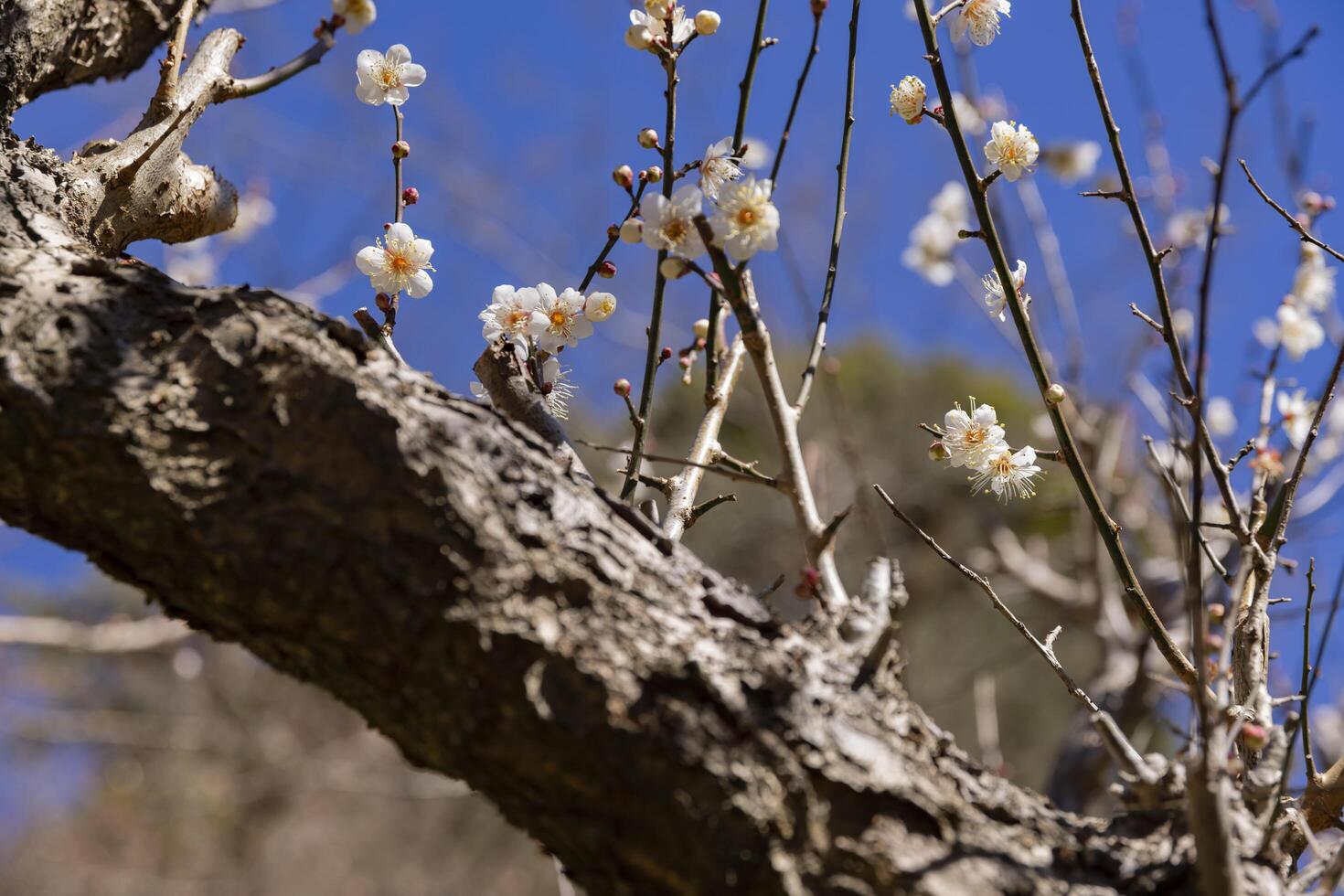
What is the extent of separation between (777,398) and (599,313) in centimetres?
35

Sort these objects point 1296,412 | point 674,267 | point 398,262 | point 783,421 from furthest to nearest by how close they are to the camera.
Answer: point 1296,412 < point 398,262 < point 783,421 < point 674,267

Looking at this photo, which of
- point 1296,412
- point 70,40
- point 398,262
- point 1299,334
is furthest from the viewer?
point 1299,334

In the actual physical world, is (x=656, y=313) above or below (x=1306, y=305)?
below

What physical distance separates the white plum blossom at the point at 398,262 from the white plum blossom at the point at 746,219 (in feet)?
1.74

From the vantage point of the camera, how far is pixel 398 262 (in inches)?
56.9

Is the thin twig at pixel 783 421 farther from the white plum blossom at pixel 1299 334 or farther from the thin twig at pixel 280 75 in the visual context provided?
the white plum blossom at pixel 1299 334

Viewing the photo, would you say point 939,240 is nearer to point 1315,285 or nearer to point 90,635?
point 1315,285

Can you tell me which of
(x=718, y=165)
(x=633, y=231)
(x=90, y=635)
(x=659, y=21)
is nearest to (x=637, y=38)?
(x=659, y=21)

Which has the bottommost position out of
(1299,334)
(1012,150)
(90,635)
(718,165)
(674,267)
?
(90,635)

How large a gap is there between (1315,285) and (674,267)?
2.14 metres

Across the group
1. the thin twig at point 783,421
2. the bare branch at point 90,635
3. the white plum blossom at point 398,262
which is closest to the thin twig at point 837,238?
the thin twig at point 783,421

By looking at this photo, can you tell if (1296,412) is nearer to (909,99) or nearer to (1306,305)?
(1306,305)

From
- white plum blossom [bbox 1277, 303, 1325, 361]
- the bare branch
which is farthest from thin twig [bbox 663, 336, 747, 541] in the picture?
the bare branch

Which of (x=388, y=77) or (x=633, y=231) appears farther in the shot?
(x=388, y=77)
